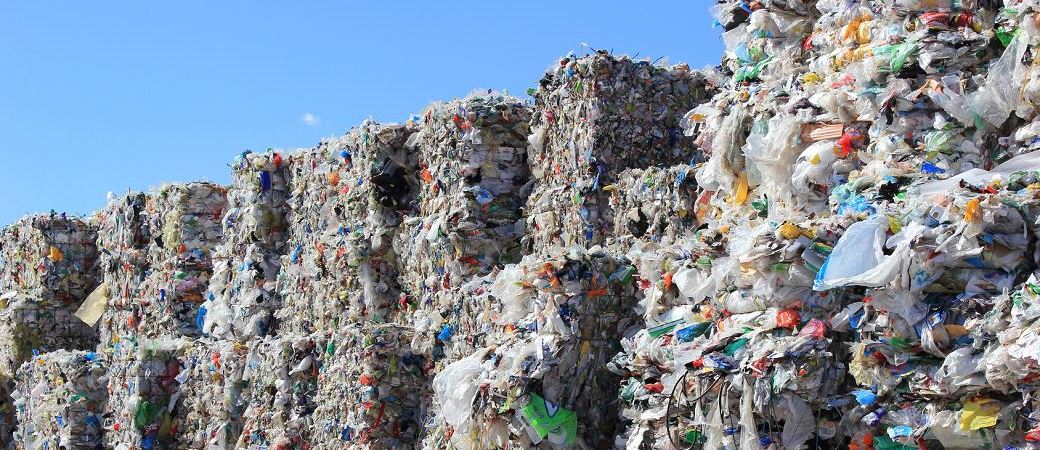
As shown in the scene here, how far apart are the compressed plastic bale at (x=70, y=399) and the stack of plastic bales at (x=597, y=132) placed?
5.12 meters

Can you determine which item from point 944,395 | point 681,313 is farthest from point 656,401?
point 944,395

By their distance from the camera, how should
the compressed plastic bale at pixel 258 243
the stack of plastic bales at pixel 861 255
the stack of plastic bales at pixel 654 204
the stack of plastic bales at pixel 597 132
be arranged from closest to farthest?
the stack of plastic bales at pixel 861 255 → the stack of plastic bales at pixel 654 204 → the stack of plastic bales at pixel 597 132 → the compressed plastic bale at pixel 258 243

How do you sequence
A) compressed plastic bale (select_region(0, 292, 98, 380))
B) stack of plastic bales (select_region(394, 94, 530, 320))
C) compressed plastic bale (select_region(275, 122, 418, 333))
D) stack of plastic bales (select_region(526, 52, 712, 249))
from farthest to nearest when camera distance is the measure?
compressed plastic bale (select_region(0, 292, 98, 380)), compressed plastic bale (select_region(275, 122, 418, 333)), stack of plastic bales (select_region(394, 94, 530, 320)), stack of plastic bales (select_region(526, 52, 712, 249))

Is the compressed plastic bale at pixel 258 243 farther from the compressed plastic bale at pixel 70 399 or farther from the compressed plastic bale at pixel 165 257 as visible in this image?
the compressed plastic bale at pixel 70 399

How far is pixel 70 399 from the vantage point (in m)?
9.58

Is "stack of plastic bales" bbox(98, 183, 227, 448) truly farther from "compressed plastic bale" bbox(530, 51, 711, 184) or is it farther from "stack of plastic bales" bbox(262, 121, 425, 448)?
"compressed plastic bale" bbox(530, 51, 711, 184)

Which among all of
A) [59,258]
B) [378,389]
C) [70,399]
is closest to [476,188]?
[378,389]

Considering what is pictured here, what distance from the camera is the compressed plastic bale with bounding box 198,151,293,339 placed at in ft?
27.0

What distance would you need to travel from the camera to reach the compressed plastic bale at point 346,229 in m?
6.95

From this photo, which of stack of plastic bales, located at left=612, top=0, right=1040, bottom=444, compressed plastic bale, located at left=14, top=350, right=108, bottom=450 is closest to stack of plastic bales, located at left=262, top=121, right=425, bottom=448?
stack of plastic bales, located at left=612, top=0, right=1040, bottom=444

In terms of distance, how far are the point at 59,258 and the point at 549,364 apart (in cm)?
776

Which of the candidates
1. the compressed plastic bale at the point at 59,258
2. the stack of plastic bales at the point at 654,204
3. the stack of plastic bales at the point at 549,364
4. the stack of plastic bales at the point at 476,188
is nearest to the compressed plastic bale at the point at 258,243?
the stack of plastic bales at the point at 476,188

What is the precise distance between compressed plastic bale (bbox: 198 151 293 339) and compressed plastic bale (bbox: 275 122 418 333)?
0.54 feet

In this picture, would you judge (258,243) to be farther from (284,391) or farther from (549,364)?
(549,364)
